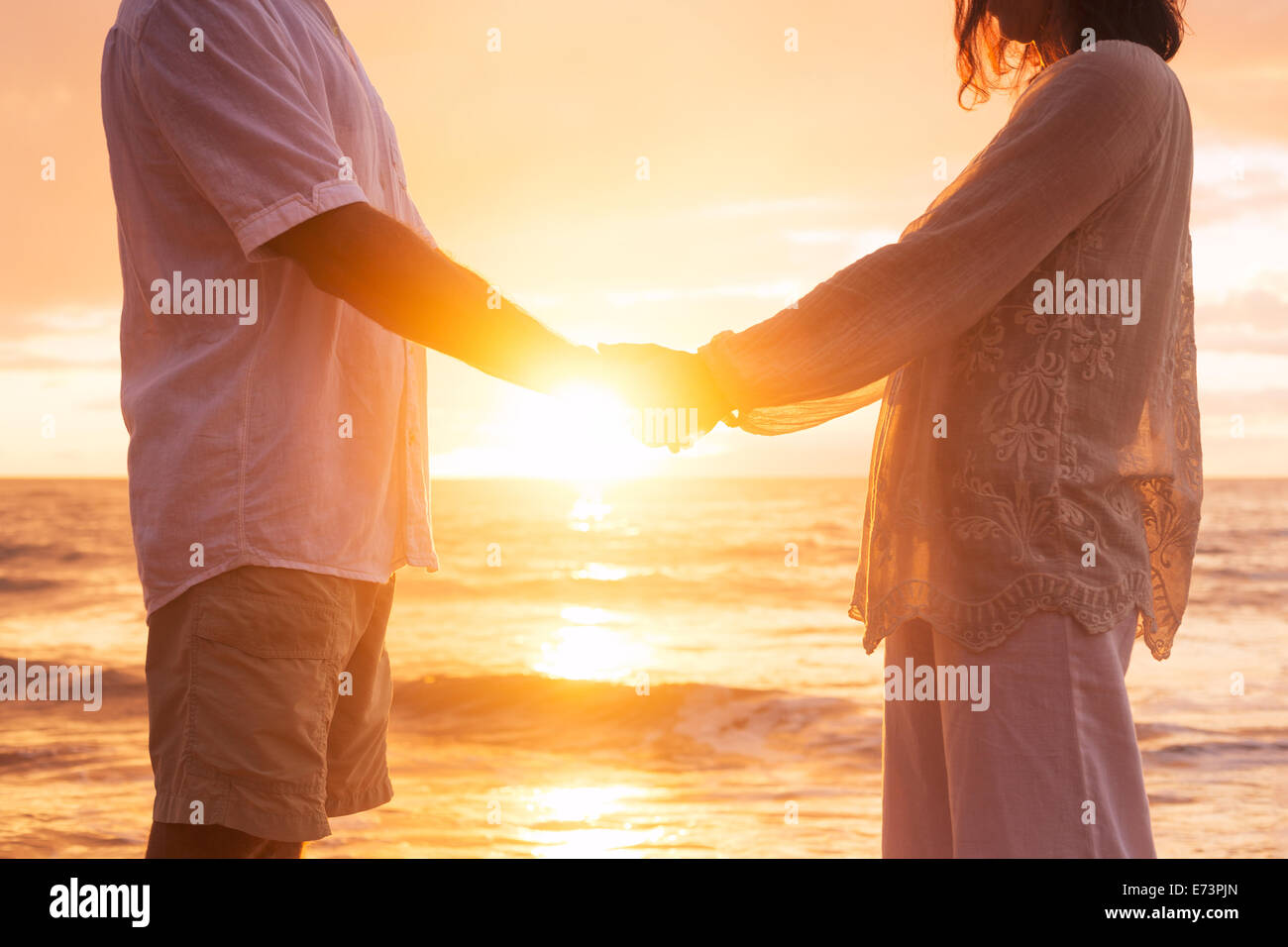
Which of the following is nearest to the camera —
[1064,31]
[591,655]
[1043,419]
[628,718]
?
[1043,419]

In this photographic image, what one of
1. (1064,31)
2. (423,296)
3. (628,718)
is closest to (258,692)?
(423,296)

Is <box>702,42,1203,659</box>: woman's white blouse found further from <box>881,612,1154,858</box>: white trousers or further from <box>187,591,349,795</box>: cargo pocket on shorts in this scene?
<box>187,591,349,795</box>: cargo pocket on shorts

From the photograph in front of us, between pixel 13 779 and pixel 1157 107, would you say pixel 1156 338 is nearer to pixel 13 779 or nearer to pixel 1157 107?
pixel 1157 107

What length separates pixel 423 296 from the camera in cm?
178

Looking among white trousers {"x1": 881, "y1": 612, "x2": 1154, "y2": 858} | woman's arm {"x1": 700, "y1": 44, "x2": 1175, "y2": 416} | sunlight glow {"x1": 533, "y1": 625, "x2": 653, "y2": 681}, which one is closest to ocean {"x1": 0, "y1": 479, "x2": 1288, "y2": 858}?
sunlight glow {"x1": 533, "y1": 625, "x2": 653, "y2": 681}

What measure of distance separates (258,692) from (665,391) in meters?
0.89

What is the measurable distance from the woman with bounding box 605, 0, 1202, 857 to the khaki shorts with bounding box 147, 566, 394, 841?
0.85 m

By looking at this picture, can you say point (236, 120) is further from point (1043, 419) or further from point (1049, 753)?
point (1049, 753)

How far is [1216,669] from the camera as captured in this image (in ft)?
38.8

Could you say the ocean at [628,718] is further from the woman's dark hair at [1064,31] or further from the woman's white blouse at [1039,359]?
the woman's dark hair at [1064,31]

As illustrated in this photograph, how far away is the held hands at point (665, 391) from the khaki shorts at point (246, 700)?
68 centimetres

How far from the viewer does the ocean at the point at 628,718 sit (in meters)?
5.98
